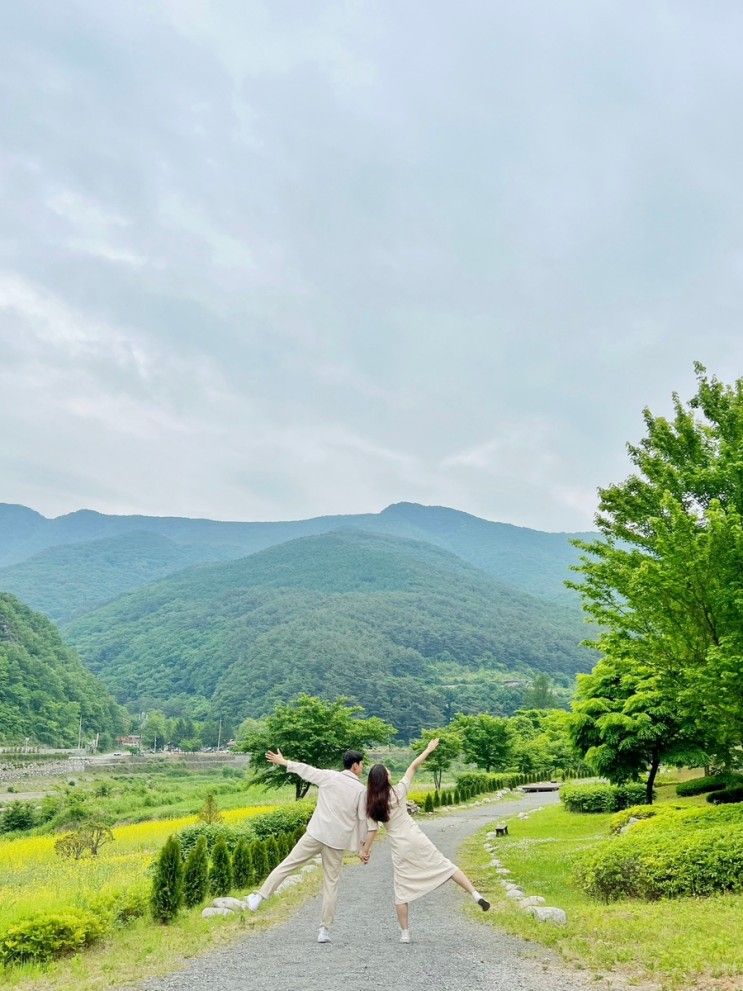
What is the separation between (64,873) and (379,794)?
11.0 meters

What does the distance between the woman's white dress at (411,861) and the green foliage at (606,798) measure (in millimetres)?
24539

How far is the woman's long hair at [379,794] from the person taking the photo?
7.76 m

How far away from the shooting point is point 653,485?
16875mm

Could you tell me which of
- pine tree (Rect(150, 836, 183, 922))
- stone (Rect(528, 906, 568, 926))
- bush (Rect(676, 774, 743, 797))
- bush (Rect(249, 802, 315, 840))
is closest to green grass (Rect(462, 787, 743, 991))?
stone (Rect(528, 906, 568, 926))

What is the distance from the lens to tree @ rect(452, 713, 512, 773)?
68.4m

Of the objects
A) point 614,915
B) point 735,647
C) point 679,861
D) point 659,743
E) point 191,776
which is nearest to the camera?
point 614,915

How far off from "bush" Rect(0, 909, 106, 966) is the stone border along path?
1.66 metres

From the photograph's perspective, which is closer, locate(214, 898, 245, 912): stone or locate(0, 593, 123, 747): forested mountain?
locate(214, 898, 245, 912): stone

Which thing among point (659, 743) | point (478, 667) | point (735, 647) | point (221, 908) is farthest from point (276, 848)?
point (478, 667)

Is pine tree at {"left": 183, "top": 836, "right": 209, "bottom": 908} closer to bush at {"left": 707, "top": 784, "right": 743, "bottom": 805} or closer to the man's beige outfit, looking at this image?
the man's beige outfit

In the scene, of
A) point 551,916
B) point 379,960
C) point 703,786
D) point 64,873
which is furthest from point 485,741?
point 379,960

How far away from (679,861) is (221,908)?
6309mm

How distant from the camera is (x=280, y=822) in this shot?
18312 millimetres

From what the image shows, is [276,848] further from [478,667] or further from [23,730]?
[478,667]
